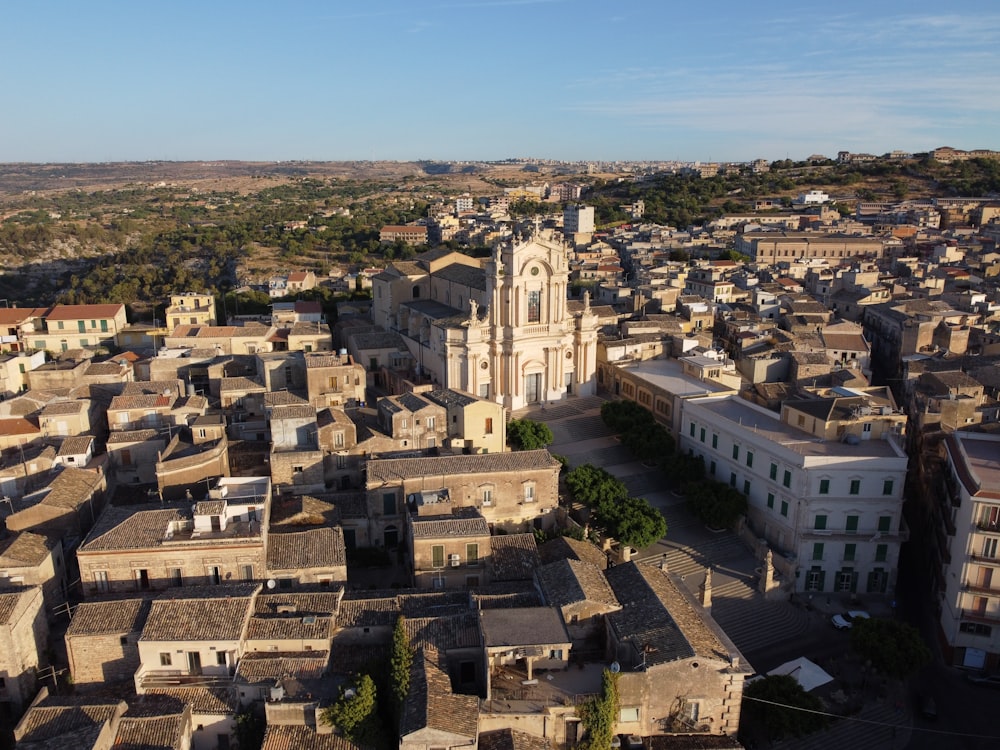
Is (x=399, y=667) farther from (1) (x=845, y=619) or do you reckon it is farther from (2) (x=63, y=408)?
(2) (x=63, y=408)

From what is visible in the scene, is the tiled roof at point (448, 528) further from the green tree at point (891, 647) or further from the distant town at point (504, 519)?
the green tree at point (891, 647)

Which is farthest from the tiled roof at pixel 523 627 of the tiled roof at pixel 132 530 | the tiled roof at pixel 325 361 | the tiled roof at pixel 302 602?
the tiled roof at pixel 325 361

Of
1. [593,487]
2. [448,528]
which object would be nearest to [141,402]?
[448,528]

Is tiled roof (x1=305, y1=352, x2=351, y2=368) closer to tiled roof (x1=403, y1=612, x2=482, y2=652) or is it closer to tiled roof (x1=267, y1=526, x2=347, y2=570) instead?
tiled roof (x1=267, y1=526, x2=347, y2=570)

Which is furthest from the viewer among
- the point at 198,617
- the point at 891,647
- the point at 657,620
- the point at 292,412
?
the point at 292,412

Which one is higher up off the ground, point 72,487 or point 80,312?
point 80,312

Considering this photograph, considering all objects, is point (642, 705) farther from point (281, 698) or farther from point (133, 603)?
point (133, 603)
